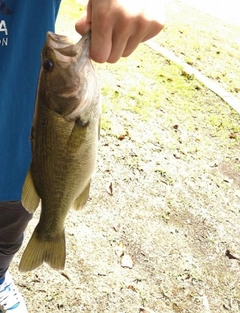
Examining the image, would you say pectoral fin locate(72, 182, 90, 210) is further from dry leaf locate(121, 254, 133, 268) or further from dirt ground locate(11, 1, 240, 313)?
dry leaf locate(121, 254, 133, 268)

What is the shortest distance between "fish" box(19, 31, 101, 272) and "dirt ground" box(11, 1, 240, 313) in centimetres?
146

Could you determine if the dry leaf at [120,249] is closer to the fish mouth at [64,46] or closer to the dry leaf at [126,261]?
the dry leaf at [126,261]

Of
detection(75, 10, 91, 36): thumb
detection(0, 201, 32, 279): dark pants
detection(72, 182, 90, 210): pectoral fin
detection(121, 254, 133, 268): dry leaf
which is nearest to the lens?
detection(75, 10, 91, 36): thumb

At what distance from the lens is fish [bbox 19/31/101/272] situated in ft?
4.77

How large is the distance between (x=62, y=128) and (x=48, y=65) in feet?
0.81

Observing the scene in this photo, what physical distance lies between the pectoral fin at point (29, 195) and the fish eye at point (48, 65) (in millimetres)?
489

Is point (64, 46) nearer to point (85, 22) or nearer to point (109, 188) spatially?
point (85, 22)

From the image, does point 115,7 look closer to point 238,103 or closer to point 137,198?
point 137,198

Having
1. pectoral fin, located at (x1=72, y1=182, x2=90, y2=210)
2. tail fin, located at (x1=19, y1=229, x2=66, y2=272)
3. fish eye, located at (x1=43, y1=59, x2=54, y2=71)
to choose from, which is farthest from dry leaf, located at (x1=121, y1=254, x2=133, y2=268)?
fish eye, located at (x1=43, y1=59, x2=54, y2=71)

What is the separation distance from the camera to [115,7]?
3.95ft

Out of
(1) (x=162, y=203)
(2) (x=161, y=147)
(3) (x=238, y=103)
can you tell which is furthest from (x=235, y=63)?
(1) (x=162, y=203)

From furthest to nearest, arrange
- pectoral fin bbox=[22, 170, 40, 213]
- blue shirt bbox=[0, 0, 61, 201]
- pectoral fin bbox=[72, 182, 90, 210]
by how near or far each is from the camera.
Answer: pectoral fin bbox=[72, 182, 90, 210], pectoral fin bbox=[22, 170, 40, 213], blue shirt bbox=[0, 0, 61, 201]

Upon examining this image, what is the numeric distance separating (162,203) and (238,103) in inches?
101

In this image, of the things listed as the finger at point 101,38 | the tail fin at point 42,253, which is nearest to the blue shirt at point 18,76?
the tail fin at point 42,253
